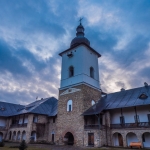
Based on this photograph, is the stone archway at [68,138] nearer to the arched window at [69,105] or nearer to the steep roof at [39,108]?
the arched window at [69,105]

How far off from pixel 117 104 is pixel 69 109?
7.11 meters

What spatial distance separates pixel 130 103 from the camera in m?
18.4

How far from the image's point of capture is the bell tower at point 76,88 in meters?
21.1

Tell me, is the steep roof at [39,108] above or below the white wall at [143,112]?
above

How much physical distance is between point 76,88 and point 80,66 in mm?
3577

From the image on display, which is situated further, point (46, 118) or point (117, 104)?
point (46, 118)

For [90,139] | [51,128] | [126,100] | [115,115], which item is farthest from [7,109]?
[126,100]

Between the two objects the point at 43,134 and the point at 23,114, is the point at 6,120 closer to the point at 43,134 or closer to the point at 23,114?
the point at 23,114

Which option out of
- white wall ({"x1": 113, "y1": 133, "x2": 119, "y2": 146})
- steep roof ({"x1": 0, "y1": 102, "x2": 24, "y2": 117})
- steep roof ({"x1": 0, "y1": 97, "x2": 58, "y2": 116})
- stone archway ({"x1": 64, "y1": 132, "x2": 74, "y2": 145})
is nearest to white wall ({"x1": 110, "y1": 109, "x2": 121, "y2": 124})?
white wall ({"x1": 113, "y1": 133, "x2": 119, "y2": 146})

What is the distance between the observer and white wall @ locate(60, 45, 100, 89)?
2361 cm

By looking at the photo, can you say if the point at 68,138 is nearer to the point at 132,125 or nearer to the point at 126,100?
the point at 132,125

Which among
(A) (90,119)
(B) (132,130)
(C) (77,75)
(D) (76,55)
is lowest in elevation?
(B) (132,130)

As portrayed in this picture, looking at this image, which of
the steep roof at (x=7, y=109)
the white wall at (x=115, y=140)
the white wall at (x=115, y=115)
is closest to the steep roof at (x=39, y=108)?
the steep roof at (x=7, y=109)

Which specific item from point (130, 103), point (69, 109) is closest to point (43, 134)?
point (69, 109)
